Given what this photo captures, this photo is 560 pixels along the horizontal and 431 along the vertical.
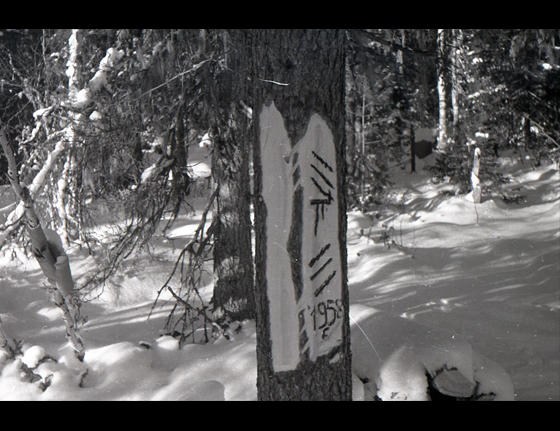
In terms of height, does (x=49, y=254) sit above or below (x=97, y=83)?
below

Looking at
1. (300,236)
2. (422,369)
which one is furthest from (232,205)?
(300,236)

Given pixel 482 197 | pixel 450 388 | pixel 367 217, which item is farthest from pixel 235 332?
pixel 482 197

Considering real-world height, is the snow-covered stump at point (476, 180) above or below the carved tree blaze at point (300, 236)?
below

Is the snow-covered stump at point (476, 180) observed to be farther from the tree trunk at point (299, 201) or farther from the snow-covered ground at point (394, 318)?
the tree trunk at point (299, 201)

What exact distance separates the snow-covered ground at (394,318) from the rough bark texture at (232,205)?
17.2 inches

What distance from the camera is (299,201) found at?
7.25 ft

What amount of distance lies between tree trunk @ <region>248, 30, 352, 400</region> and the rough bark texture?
2.17 meters

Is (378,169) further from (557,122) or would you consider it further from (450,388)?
(450,388)

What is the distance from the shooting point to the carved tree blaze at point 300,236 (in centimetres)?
220

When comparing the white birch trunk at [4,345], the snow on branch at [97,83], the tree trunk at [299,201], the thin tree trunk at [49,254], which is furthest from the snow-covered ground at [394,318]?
the snow on branch at [97,83]

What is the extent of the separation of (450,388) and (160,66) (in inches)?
139

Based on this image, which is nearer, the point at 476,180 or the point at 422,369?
the point at 422,369

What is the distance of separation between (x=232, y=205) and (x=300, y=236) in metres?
2.74

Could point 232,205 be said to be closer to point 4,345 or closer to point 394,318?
point 394,318
